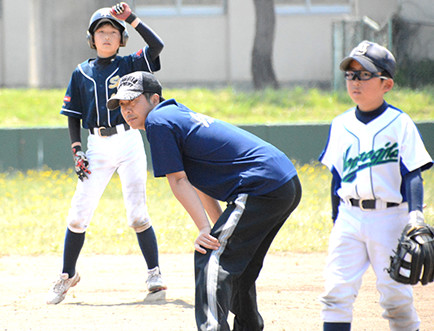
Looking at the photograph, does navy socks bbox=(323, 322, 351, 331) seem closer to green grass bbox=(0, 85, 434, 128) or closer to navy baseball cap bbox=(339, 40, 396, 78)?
navy baseball cap bbox=(339, 40, 396, 78)

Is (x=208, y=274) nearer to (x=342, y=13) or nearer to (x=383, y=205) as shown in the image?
(x=383, y=205)

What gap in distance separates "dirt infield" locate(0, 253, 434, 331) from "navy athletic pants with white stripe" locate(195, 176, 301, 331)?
3.49ft

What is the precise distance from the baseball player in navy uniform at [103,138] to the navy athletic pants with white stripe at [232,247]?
1786 millimetres

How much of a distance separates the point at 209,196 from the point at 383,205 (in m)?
1.00

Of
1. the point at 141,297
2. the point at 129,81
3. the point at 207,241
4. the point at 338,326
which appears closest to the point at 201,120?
the point at 129,81

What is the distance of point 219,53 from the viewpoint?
19.3 m

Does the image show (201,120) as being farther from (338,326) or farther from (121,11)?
(121,11)

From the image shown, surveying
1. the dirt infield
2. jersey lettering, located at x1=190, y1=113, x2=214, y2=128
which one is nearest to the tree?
the dirt infield

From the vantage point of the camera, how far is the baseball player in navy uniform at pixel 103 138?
212 inches

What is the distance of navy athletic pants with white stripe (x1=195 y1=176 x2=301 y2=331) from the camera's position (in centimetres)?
358

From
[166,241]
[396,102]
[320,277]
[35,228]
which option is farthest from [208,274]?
[396,102]

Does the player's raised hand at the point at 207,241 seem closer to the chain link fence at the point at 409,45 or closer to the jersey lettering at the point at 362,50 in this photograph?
the jersey lettering at the point at 362,50

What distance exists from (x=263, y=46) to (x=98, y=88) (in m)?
13.4

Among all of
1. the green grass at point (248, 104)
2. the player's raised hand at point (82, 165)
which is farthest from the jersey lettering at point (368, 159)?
the green grass at point (248, 104)
